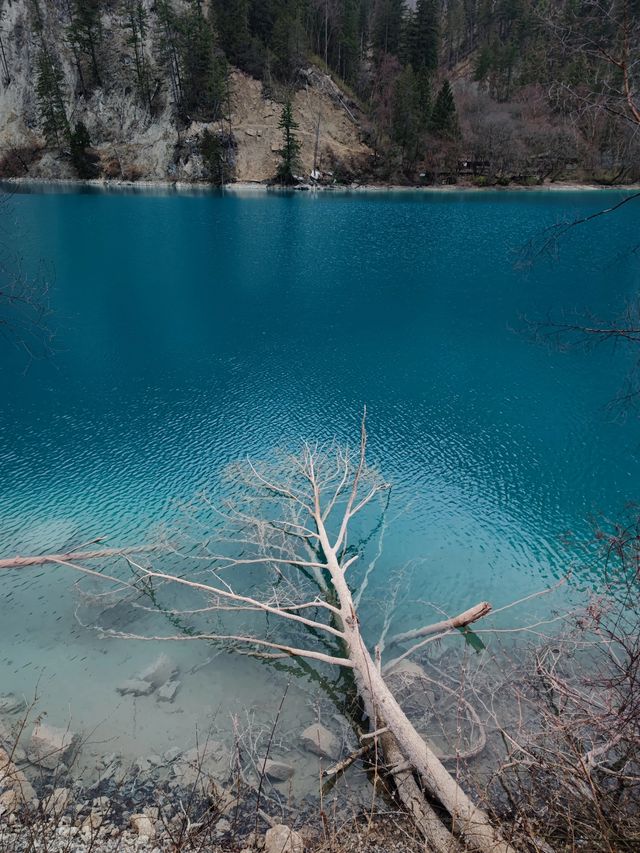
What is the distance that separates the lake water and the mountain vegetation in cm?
4137

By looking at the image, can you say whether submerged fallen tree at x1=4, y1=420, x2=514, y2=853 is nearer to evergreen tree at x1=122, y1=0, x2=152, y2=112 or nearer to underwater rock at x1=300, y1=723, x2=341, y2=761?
underwater rock at x1=300, y1=723, x2=341, y2=761

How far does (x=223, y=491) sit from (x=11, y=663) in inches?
214

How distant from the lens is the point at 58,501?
12039mm

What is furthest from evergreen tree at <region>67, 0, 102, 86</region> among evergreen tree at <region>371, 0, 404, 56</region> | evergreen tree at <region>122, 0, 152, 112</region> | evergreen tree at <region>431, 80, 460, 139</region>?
evergreen tree at <region>431, 80, 460, 139</region>

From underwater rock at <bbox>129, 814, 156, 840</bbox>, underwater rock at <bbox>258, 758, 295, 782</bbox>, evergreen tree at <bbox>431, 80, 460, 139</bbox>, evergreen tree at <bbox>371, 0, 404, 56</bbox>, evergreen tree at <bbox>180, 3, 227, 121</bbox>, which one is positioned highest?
evergreen tree at <bbox>371, 0, 404, 56</bbox>

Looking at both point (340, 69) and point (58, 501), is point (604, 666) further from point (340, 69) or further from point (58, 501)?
point (340, 69)

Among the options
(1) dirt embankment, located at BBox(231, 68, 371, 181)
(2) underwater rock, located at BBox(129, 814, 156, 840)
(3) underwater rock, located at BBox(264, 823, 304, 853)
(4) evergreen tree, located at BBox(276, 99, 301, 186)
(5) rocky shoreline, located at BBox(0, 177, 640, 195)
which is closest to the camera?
(3) underwater rock, located at BBox(264, 823, 304, 853)

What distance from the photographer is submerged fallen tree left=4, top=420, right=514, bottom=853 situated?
5562 millimetres

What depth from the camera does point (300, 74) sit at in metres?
76.6

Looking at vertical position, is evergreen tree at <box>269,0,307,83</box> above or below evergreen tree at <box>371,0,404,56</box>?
below

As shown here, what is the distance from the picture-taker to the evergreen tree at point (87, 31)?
73562mm

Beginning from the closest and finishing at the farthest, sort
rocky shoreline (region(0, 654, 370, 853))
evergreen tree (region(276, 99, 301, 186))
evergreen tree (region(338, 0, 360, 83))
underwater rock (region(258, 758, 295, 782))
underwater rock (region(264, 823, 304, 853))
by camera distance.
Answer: underwater rock (region(264, 823, 304, 853)) < rocky shoreline (region(0, 654, 370, 853)) < underwater rock (region(258, 758, 295, 782)) < evergreen tree (region(276, 99, 301, 186)) < evergreen tree (region(338, 0, 360, 83))

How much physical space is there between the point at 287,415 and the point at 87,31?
87599 mm

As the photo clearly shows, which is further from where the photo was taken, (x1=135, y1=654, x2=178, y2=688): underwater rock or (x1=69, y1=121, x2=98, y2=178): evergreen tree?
(x1=69, y1=121, x2=98, y2=178): evergreen tree
